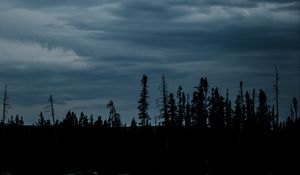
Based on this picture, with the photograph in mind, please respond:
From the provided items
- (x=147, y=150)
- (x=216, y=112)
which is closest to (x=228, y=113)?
(x=216, y=112)

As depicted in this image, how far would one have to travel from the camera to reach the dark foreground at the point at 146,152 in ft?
176

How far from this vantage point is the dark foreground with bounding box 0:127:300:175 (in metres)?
53.7

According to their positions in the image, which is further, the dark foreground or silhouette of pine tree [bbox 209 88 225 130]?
silhouette of pine tree [bbox 209 88 225 130]

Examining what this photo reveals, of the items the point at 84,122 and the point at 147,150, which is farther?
the point at 84,122

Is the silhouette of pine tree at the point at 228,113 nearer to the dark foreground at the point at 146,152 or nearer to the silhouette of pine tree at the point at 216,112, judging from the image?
the silhouette of pine tree at the point at 216,112

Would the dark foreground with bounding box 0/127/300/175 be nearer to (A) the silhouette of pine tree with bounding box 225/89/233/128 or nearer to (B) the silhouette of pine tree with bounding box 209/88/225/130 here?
(B) the silhouette of pine tree with bounding box 209/88/225/130

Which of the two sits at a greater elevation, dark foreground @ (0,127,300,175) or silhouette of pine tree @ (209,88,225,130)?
silhouette of pine tree @ (209,88,225,130)

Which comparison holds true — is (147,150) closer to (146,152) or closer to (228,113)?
(146,152)

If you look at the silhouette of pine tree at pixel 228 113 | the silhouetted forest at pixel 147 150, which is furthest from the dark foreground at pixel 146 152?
the silhouette of pine tree at pixel 228 113

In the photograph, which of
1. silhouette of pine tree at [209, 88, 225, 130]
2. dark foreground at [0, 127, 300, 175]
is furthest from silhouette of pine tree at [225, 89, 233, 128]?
dark foreground at [0, 127, 300, 175]

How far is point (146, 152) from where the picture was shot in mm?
66875

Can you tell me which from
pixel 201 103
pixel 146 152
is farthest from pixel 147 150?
pixel 201 103

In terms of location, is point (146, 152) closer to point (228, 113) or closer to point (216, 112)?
point (216, 112)

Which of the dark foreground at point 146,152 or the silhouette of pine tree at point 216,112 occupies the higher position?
the silhouette of pine tree at point 216,112
